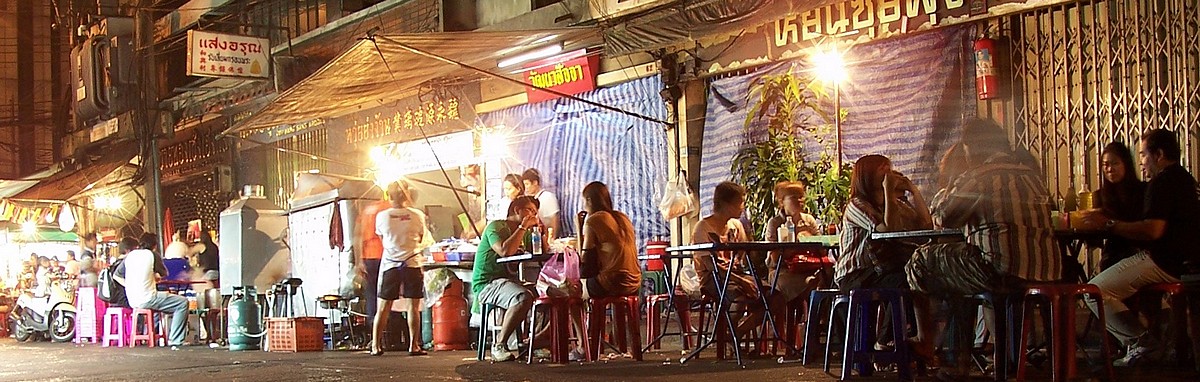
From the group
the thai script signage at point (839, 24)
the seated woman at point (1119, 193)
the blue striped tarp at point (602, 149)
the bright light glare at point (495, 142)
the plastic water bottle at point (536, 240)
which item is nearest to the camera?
the seated woman at point (1119, 193)

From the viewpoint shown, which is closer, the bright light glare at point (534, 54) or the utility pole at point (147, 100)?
the bright light glare at point (534, 54)

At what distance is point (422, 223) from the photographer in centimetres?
→ 1253

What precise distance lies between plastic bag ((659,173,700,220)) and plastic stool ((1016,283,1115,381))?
6.73 meters

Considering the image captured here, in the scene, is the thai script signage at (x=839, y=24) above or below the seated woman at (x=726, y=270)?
above

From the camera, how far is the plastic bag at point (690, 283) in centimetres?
1066

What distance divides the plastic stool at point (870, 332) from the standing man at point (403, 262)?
551cm

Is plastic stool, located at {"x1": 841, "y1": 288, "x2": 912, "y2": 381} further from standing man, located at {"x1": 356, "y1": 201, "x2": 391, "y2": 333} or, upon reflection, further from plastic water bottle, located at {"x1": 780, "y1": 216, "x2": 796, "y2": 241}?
standing man, located at {"x1": 356, "y1": 201, "x2": 391, "y2": 333}

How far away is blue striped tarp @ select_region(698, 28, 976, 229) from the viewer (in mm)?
11172

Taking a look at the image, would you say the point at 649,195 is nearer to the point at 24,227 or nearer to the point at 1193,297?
the point at 1193,297

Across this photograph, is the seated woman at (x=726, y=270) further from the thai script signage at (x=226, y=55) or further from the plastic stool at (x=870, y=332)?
the thai script signage at (x=226, y=55)

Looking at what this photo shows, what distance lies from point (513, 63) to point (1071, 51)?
6757 mm

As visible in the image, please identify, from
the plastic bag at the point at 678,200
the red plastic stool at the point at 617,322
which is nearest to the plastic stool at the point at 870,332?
the red plastic stool at the point at 617,322

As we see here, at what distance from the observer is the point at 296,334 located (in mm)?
13758

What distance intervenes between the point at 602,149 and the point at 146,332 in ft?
21.1
